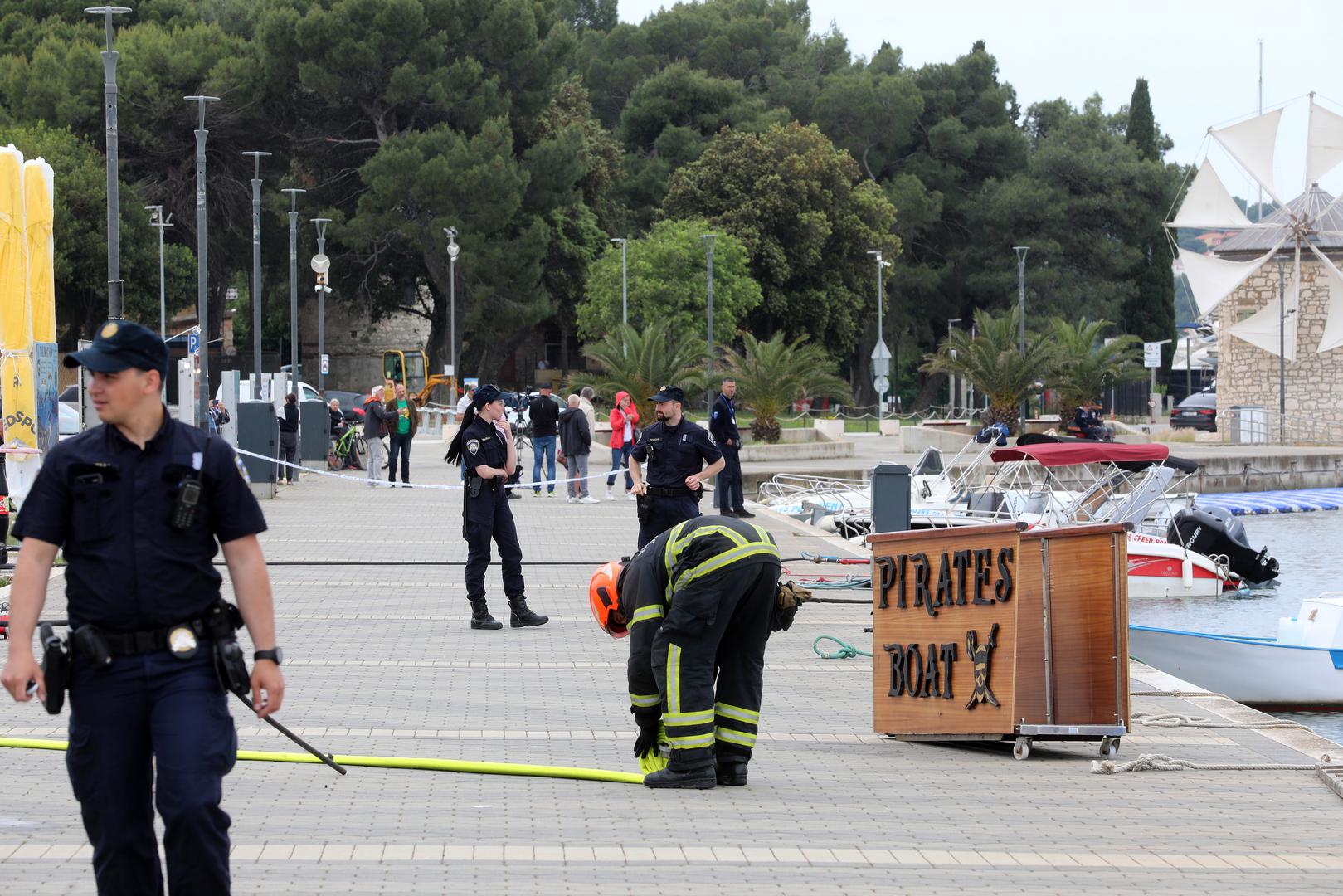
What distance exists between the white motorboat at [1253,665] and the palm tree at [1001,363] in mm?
30626

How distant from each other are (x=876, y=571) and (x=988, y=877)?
3.19 metres

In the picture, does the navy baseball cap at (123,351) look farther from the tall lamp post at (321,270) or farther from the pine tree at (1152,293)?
the pine tree at (1152,293)

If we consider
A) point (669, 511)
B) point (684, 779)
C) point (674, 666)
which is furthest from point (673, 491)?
point (674, 666)

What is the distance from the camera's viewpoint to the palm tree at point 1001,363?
45781mm

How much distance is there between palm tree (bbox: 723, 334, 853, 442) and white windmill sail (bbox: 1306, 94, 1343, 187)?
1010 inches

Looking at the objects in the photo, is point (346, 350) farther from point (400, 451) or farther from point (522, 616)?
point (522, 616)

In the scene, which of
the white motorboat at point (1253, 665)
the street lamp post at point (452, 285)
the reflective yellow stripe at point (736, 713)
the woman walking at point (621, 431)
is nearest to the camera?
the reflective yellow stripe at point (736, 713)

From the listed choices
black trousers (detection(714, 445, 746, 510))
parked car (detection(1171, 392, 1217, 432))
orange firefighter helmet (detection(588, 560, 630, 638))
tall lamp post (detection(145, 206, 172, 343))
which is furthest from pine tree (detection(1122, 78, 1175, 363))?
orange firefighter helmet (detection(588, 560, 630, 638))

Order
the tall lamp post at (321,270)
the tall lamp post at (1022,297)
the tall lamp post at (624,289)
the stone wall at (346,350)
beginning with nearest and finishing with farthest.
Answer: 1. the tall lamp post at (1022,297)
2. the tall lamp post at (321,270)
3. the tall lamp post at (624,289)
4. the stone wall at (346,350)

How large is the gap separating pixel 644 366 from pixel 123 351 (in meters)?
35.8

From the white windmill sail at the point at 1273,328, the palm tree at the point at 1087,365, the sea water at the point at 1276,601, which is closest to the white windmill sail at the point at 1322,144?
the white windmill sail at the point at 1273,328

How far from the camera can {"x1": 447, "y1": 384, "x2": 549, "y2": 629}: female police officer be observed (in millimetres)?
12703

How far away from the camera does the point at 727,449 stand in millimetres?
22531

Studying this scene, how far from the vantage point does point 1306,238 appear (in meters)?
58.0
